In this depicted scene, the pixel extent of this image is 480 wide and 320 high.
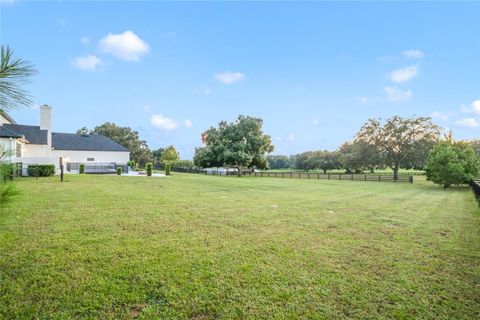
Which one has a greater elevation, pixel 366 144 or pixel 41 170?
pixel 366 144

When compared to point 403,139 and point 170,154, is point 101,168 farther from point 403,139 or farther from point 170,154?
point 403,139

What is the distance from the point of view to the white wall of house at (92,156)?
28.8 metres

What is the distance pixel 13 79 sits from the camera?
1723mm

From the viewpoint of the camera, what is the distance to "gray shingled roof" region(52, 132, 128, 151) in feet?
96.6

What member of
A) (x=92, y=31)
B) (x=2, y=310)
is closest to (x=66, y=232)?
(x=2, y=310)

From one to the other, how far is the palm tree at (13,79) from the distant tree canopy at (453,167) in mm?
25349

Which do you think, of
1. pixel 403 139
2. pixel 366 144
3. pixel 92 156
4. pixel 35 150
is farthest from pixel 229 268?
pixel 403 139

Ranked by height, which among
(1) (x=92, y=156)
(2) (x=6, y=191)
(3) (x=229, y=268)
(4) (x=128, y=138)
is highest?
(4) (x=128, y=138)

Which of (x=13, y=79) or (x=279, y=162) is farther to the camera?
(x=279, y=162)

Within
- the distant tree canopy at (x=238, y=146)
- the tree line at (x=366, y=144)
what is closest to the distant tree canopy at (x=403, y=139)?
the tree line at (x=366, y=144)

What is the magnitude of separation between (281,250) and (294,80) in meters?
27.0

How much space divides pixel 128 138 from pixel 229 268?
50541 mm

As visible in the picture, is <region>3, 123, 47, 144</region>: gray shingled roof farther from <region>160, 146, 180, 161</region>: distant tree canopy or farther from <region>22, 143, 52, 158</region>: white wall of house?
<region>160, 146, 180, 161</region>: distant tree canopy

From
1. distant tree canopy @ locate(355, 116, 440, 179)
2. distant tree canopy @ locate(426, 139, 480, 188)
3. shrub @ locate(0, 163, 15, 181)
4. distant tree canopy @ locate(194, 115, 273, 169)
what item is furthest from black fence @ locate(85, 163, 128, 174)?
distant tree canopy @ locate(355, 116, 440, 179)
